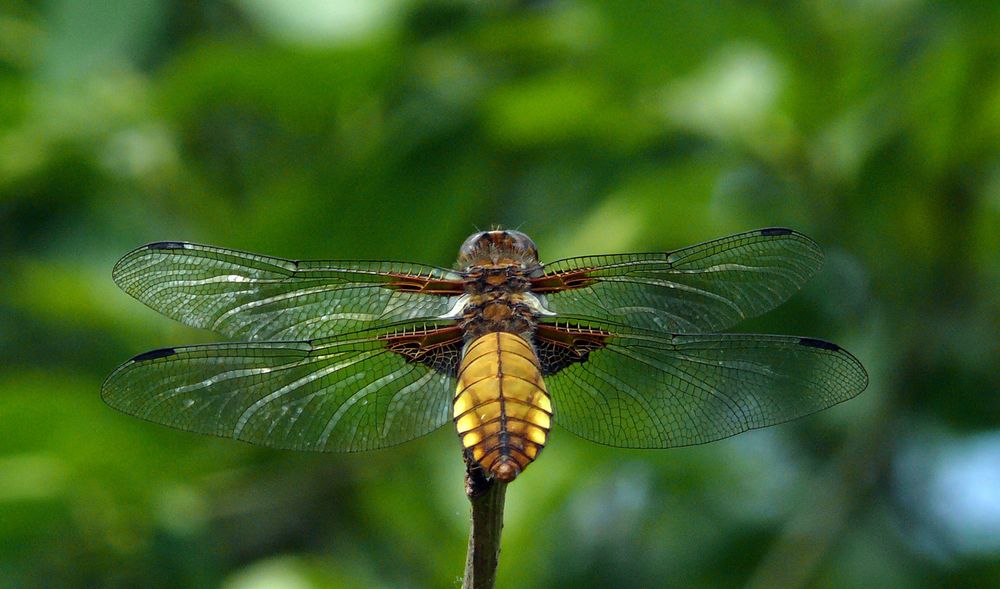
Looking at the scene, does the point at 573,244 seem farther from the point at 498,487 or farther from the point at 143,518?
the point at 498,487

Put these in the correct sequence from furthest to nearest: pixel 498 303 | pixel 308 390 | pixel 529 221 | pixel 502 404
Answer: pixel 529 221 → pixel 308 390 → pixel 498 303 → pixel 502 404

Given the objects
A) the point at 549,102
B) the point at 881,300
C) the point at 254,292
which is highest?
the point at 549,102

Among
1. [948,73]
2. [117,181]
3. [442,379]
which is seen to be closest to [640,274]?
[442,379]

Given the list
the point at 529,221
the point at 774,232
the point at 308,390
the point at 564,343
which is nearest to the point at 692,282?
the point at 774,232

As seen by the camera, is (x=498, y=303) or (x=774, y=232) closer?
(x=498, y=303)

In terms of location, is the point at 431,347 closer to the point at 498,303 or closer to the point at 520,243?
the point at 498,303

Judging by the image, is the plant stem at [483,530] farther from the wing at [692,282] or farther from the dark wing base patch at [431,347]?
the wing at [692,282]

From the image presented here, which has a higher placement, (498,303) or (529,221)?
(529,221)
